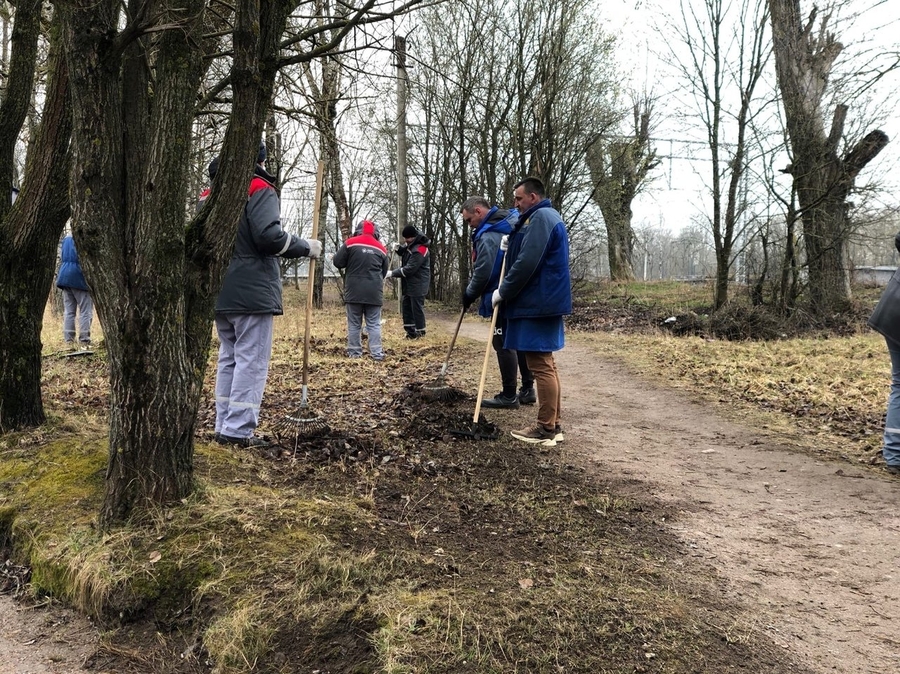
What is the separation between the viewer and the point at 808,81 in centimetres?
1298

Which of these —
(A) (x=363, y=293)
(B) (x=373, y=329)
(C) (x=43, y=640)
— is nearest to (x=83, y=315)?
(A) (x=363, y=293)

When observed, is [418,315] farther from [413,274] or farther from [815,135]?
[815,135]

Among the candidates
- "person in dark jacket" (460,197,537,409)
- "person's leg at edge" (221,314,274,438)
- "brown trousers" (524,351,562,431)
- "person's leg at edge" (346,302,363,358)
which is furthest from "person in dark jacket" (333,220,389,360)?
"person's leg at edge" (221,314,274,438)

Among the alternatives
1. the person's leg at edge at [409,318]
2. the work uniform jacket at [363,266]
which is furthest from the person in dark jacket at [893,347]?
the person's leg at edge at [409,318]

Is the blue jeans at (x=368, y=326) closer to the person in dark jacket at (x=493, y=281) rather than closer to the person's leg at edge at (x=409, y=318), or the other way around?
the person's leg at edge at (x=409, y=318)

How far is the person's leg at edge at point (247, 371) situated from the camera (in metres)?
4.65

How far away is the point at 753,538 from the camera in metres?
3.66

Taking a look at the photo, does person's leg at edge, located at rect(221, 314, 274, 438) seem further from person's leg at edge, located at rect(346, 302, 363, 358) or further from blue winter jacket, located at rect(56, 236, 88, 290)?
blue winter jacket, located at rect(56, 236, 88, 290)

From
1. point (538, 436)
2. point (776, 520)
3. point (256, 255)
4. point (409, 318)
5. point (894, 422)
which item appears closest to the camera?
point (776, 520)

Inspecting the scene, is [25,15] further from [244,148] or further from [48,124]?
[244,148]

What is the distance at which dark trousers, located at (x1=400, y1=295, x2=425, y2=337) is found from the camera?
478 inches

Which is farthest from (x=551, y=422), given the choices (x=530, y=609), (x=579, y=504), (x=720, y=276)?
(x=720, y=276)

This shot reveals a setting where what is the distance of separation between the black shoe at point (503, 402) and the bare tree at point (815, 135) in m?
9.62

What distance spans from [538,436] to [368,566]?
2674mm
